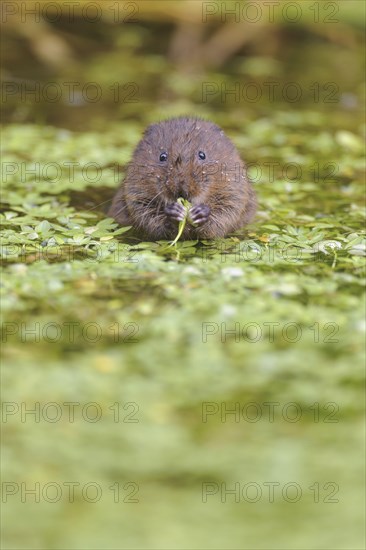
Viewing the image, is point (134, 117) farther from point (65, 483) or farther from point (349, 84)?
point (65, 483)

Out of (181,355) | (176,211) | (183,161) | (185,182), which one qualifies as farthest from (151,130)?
(181,355)

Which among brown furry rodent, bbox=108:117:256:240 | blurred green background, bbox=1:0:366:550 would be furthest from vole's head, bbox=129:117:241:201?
blurred green background, bbox=1:0:366:550

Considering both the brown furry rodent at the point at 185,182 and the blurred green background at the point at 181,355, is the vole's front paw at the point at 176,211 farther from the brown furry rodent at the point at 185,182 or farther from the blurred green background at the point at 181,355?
the blurred green background at the point at 181,355

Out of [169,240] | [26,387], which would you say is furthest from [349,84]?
[26,387]

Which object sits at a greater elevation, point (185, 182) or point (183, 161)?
point (183, 161)

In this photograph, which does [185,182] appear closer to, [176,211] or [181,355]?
[176,211]
